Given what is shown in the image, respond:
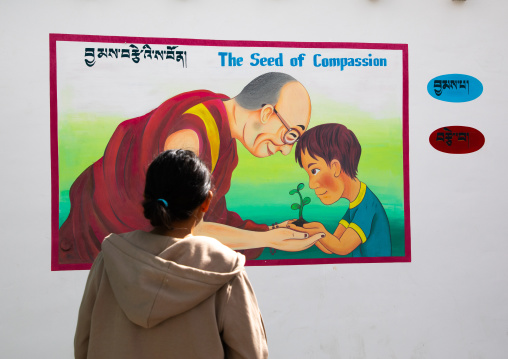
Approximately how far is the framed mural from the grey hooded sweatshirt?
1975 millimetres

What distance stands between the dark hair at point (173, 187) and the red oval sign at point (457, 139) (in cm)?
274

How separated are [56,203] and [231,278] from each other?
2.26 m

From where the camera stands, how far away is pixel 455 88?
13.1 ft

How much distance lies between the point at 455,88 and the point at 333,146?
3.24ft

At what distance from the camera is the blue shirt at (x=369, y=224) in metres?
3.83

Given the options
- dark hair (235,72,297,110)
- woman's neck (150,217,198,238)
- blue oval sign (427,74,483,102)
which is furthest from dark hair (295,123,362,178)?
woman's neck (150,217,198,238)

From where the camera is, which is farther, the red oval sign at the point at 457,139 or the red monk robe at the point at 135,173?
the red oval sign at the point at 457,139

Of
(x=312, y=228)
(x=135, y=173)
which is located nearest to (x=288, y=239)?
(x=312, y=228)

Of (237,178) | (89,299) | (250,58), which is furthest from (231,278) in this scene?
(250,58)

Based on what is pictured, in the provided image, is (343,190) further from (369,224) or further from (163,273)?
(163,273)

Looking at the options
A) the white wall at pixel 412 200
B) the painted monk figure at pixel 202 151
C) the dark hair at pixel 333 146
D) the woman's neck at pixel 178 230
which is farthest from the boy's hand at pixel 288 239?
the woman's neck at pixel 178 230

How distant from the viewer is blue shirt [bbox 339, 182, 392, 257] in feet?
12.6

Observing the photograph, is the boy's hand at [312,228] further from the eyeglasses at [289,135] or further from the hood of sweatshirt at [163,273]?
the hood of sweatshirt at [163,273]

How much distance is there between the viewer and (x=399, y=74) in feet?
12.9
